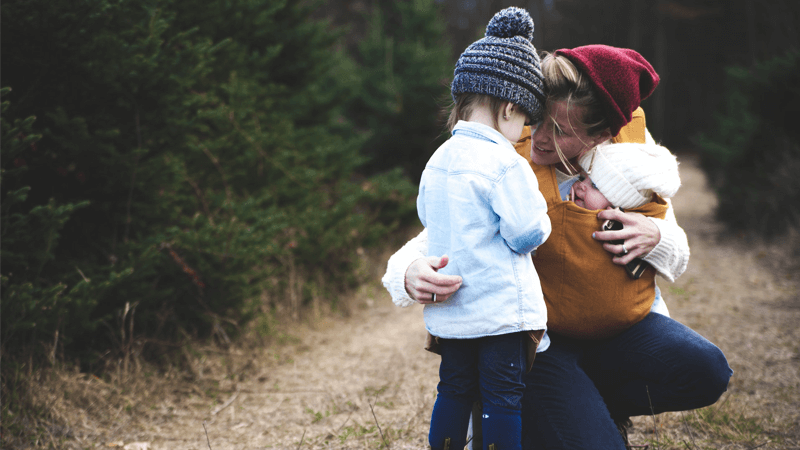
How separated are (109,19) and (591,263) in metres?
2.61

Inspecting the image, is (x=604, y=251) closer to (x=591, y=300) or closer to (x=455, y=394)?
(x=591, y=300)

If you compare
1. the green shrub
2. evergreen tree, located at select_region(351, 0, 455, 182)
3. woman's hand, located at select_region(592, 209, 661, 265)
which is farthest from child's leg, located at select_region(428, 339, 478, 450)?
the green shrub

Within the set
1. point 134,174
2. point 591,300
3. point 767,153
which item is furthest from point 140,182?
point 767,153

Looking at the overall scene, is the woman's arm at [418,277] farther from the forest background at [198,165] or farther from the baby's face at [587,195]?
the forest background at [198,165]

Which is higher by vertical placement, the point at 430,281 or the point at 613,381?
the point at 430,281

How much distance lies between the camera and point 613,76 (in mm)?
1713

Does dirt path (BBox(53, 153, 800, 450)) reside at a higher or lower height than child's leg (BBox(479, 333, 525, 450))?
lower

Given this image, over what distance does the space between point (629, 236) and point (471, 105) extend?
698 mm

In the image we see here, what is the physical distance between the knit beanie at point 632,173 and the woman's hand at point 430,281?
0.66 m

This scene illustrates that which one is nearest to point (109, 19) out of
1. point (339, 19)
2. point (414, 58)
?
point (414, 58)

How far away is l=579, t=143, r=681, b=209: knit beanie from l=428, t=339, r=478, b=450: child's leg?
2.37ft

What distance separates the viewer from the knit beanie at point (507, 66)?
63.8 inches

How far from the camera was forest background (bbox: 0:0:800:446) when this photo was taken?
2.54m

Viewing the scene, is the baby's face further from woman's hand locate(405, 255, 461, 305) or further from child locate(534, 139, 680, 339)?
woman's hand locate(405, 255, 461, 305)
